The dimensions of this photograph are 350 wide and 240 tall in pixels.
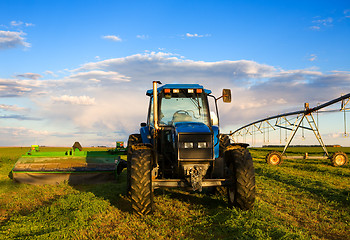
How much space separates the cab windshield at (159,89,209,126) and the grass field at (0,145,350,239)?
214 centimetres

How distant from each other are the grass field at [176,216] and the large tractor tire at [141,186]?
0.24m

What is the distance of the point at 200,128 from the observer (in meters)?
7.30

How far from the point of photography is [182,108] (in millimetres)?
8414

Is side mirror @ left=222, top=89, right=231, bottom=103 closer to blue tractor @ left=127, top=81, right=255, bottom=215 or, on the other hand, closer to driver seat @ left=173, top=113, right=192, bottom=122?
blue tractor @ left=127, top=81, right=255, bottom=215

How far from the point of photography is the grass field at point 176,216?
18.8ft

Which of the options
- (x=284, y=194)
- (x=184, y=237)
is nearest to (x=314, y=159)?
(x=284, y=194)

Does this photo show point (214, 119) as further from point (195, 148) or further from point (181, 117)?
point (195, 148)

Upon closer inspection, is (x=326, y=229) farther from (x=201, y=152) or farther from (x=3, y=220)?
(x=3, y=220)

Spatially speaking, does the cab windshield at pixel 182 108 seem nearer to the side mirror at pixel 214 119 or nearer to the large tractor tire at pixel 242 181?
the side mirror at pixel 214 119

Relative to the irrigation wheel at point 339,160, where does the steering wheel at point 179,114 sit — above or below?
above

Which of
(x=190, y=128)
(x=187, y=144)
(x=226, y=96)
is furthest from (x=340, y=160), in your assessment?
(x=187, y=144)

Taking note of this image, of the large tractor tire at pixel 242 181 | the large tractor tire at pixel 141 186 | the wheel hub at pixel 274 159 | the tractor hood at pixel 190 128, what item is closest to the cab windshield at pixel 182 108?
the tractor hood at pixel 190 128

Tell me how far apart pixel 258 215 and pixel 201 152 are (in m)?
1.76

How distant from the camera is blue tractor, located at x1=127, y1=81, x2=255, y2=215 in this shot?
6969mm
